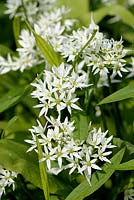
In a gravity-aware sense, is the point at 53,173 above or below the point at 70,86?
below

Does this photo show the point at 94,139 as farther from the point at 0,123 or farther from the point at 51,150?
the point at 0,123

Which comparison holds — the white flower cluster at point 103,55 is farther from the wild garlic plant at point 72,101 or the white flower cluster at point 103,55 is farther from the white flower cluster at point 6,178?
the white flower cluster at point 6,178

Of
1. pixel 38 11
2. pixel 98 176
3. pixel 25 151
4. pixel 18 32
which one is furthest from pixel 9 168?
pixel 38 11

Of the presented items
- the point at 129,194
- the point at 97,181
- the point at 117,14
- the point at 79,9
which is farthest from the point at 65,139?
the point at 79,9

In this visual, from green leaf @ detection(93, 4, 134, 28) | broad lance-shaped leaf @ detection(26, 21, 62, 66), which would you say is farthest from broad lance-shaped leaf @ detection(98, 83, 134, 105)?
green leaf @ detection(93, 4, 134, 28)

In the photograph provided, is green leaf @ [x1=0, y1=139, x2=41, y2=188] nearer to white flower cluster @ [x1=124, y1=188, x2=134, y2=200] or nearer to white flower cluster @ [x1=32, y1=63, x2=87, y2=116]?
white flower cluster @ [x1=32, y1=63, x2=87, y2=116]

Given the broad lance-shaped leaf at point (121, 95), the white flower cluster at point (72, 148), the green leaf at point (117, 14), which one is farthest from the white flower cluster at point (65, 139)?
the green leaf at point (117, 14)

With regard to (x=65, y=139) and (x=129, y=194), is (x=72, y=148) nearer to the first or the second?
(x=65, y=139)
